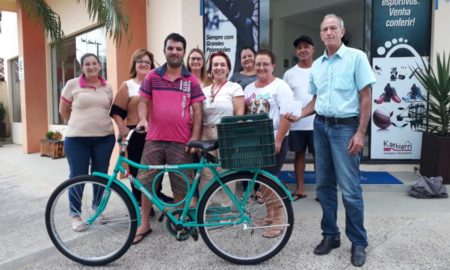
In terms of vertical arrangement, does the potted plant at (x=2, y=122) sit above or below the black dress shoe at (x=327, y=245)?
above

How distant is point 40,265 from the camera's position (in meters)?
3.14

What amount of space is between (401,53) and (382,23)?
0.55 m

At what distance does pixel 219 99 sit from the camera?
138 inches

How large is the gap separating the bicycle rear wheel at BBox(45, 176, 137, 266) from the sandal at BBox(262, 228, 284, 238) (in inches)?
42.8

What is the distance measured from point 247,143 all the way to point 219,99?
807 millimetres

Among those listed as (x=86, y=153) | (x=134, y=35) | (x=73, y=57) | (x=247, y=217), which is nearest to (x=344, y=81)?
(x=247, y=217)

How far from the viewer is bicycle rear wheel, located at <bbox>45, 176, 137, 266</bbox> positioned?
9.95 ft

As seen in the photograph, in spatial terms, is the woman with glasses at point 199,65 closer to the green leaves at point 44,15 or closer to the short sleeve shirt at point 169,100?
the short sleeve shirt at point 169,100

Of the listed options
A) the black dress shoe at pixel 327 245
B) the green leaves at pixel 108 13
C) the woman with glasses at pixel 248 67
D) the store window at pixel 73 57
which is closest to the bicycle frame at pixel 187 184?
the black dress shoe at pixel 327 245

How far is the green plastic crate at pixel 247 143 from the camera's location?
2.81m

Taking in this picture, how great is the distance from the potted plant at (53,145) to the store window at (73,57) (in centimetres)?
79

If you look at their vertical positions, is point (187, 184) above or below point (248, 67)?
below

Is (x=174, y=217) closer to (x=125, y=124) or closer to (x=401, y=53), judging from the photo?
(x=125, y=124)

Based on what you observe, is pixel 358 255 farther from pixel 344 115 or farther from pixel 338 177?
pixel 344 115
